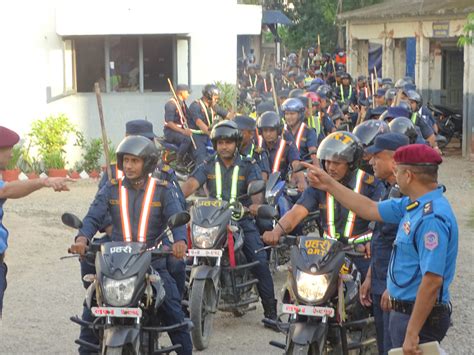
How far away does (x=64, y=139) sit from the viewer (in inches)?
750

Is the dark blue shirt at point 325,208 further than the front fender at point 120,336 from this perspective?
Yes

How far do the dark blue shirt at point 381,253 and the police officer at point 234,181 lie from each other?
2.57 metres

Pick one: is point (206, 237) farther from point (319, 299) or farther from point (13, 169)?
point (13, 169)

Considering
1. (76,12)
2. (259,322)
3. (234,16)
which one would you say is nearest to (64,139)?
(76,12)

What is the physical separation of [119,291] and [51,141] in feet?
40.1

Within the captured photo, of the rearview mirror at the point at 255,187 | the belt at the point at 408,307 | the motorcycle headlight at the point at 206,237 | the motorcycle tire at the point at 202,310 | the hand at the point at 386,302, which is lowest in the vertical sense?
the motorcycle tire at the point at 202,310

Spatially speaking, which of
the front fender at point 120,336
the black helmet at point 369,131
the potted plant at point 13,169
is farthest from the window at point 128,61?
the front fender at point 120,336

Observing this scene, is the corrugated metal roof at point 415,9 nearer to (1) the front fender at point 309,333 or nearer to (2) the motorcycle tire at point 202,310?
(2) the motorcycle tire at point 202,310

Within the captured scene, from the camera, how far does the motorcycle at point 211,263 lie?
8758 millimetres

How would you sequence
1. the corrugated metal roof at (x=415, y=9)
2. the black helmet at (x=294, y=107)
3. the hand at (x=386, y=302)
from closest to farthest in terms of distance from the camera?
the hand at (x=386, y=302) → the black helmet at (x=294, y=107) → the corrugated metal roof at (x=415, y=9)

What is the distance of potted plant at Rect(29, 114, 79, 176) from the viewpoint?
18688 mm

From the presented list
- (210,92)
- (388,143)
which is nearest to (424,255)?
(388,143)

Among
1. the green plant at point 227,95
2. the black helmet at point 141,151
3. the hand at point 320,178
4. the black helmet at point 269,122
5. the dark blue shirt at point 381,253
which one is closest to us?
the hand at point 320,178

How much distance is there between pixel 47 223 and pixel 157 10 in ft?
21.5
